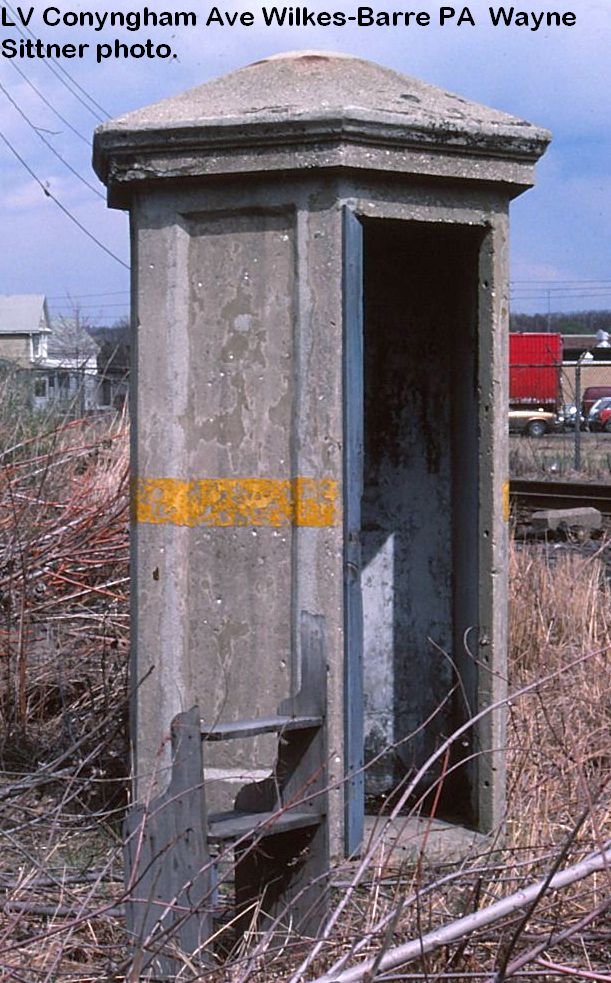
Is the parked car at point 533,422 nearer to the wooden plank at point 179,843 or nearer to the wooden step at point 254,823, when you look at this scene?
the wooden step at point 254,823

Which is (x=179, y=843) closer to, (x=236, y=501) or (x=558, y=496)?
(x=236, y=501)

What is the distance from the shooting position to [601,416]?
42.0m

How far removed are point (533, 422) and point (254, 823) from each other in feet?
121

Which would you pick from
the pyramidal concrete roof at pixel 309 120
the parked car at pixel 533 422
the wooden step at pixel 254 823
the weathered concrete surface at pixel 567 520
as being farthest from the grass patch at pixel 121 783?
the parked car at pixel 533 422

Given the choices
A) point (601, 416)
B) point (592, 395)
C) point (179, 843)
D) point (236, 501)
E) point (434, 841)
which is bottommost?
point (434, 841)

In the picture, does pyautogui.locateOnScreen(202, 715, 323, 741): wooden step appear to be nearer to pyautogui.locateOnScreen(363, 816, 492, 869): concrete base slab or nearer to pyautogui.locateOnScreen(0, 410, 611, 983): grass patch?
pyautogui.locateOnScreen(0, 410, 611, 983): grass patch

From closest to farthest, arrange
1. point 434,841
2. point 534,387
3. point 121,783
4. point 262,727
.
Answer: point 262,727 → point 434,841 → point 121,783 → point 534,387

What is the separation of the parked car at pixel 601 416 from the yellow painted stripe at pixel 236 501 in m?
37.4

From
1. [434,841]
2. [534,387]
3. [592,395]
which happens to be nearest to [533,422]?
[534,387]

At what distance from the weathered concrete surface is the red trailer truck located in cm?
2599

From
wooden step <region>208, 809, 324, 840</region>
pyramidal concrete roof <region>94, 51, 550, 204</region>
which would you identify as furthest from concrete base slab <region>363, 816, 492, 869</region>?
pyramidal concrete roof <region>94, 51, 550, 204</region>

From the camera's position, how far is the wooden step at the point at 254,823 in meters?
3.59

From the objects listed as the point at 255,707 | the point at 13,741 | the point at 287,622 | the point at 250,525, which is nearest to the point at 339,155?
the point at 250,525

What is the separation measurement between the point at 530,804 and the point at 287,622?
1.15 m
